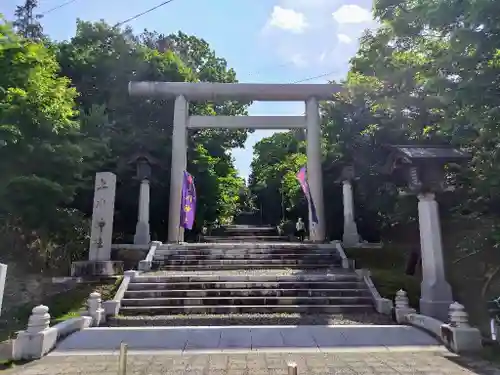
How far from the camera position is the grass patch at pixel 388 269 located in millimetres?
9727

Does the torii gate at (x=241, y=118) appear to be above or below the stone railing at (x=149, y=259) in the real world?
above

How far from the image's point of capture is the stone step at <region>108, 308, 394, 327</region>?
315 inches

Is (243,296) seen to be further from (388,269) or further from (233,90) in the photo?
(233,90)

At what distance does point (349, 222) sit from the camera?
15.4 m

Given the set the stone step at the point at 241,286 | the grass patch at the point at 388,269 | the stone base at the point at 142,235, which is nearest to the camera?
the grass patch at the point at 388,269

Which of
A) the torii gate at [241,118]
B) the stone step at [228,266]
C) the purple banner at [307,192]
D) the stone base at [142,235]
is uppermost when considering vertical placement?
the torii gate at [241,118]

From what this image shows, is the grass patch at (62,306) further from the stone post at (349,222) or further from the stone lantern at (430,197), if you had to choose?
the stone post at (349,222)

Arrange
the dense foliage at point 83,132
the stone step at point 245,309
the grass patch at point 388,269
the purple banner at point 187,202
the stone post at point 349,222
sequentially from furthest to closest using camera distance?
the purple banner at point 187,202 < the stone post at point 349,222 < the dense foliage at point 83,132 < the grass patch at point 388,269 < the stone step at point 245,309

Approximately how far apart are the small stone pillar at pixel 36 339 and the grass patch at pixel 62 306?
1.57 metres

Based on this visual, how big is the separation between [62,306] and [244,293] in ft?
14.4

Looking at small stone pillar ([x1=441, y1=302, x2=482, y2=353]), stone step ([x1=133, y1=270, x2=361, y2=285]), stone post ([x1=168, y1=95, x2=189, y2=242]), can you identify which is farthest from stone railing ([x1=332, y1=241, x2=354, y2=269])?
stone post ([x1=168, y1=95, x2=189, y2=242])

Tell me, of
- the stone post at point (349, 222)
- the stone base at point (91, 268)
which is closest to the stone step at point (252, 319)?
the stone base at point (91, 268)

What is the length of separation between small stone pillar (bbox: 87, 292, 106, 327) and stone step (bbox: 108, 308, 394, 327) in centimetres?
24

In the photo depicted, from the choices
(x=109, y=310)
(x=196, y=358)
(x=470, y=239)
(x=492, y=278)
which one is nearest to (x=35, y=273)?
(x=109, y=310)
